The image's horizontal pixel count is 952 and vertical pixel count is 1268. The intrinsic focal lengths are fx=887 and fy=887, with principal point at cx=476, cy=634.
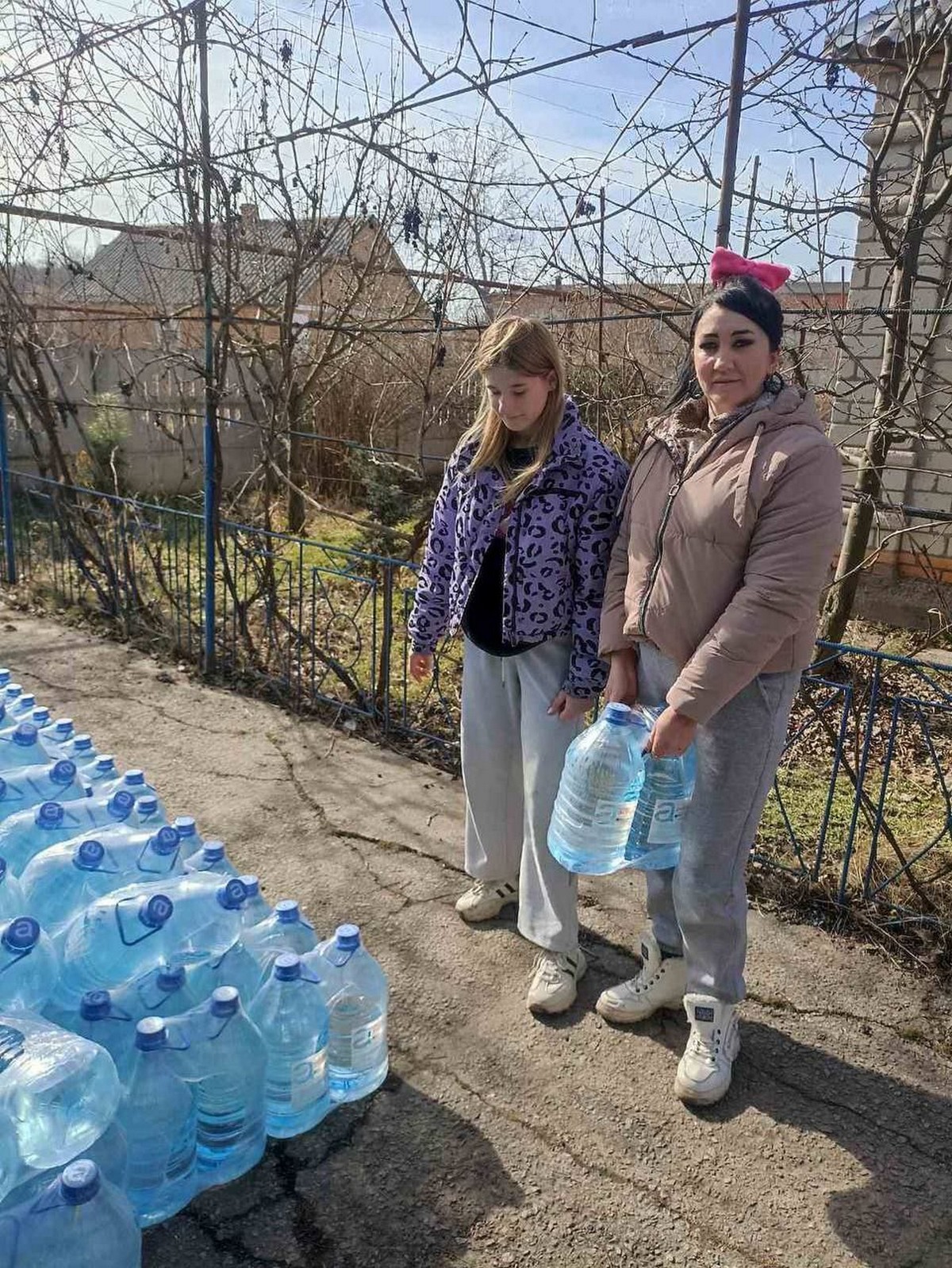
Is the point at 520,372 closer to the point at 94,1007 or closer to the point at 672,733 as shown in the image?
the point at 672,733

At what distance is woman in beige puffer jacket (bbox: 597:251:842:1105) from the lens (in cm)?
189

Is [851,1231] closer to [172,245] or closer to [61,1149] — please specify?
[61,1149]

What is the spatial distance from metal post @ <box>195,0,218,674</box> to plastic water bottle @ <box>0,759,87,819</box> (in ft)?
8.10

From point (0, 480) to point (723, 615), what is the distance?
6.39 meters

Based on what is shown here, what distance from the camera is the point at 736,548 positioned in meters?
1.97

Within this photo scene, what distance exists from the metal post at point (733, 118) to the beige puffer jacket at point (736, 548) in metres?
1.16

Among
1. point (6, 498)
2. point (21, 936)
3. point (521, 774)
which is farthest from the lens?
point (6, 498)

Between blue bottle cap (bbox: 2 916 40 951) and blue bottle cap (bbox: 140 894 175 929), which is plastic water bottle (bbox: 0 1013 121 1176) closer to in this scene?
blue bottle cap (bbox: 2 916 40 951)

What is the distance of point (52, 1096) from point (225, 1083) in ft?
1.33

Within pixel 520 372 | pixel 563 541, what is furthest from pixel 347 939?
pixel 520 372

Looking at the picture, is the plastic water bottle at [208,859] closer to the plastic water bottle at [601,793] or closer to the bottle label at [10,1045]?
the bottle label at [10,1045]

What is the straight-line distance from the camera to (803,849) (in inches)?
→ 142

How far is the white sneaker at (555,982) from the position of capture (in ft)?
8.27

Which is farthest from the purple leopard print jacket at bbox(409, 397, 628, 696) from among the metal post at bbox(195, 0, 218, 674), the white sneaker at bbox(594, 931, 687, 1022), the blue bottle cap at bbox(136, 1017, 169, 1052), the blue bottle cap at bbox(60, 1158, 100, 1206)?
the metal post at bbox(195, 0, 218, 674)
